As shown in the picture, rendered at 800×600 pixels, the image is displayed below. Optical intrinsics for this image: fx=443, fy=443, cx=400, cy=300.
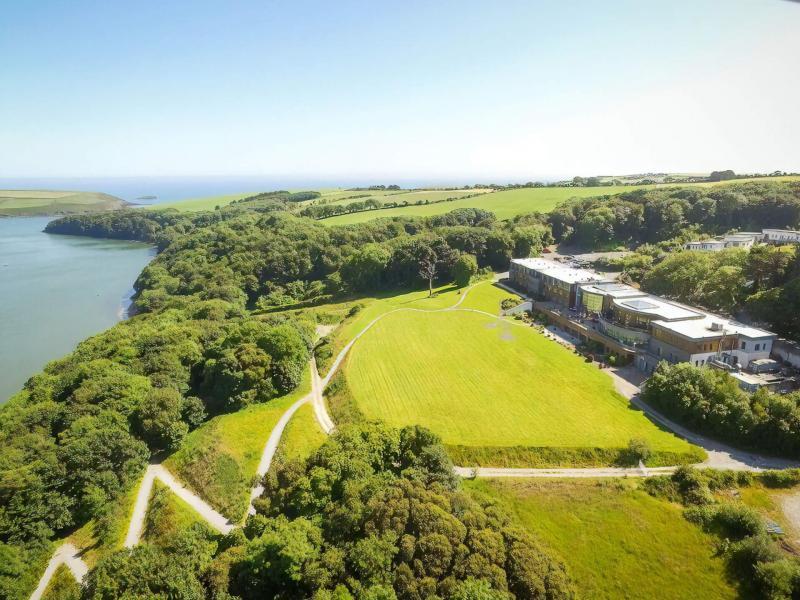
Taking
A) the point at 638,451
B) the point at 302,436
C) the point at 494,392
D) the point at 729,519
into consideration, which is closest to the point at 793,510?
the point at 729,519

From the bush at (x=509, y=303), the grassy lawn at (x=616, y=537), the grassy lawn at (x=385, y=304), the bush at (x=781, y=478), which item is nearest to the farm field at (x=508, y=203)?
the grassy lawn at (x=385, y=304)

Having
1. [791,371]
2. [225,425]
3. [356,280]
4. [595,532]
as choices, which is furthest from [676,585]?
[356,280]

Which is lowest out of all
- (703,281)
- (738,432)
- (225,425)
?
(225,425)

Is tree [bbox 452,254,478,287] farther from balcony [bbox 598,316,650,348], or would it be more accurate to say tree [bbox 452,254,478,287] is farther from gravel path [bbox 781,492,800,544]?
gravel path [bbox 781,492,800,544]

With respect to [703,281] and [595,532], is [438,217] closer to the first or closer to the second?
[703,281]

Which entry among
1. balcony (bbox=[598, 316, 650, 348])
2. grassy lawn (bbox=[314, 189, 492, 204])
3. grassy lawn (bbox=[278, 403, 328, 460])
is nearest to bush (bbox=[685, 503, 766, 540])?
balcony (bbox=[598, 316, 650, 348])

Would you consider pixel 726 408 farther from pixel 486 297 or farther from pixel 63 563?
pixel 63 563
